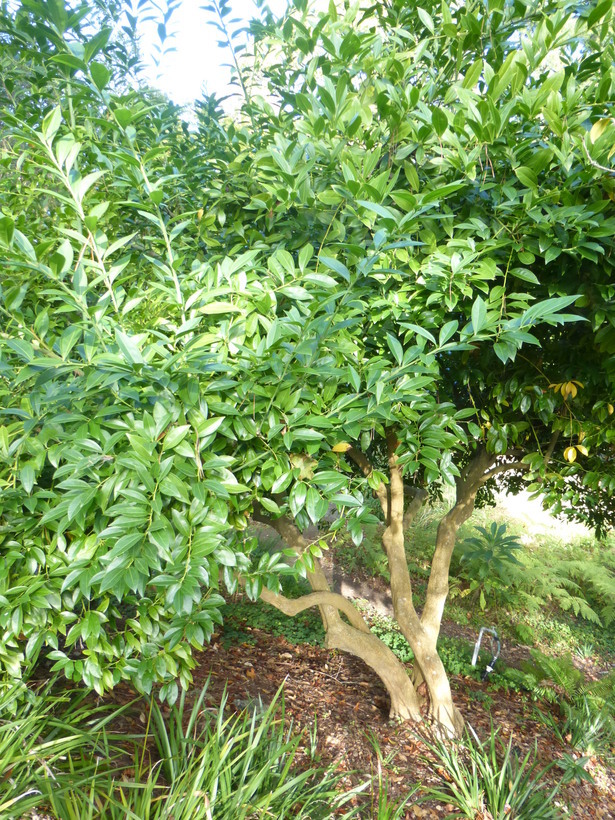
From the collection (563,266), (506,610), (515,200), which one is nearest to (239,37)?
(515,200)

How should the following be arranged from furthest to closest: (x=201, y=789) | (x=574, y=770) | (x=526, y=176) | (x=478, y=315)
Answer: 1. (x=574, y=770)
2. (x=201, y=789)
3. (x=526, y=176)
4. (x=478, y=315)

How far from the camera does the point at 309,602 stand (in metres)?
2.73

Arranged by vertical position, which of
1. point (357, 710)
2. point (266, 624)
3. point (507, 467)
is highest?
point (507, 467)

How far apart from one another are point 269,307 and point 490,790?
255cm

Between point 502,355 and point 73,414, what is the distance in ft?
3.73

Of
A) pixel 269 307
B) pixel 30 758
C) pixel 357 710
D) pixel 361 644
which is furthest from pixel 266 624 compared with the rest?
pixel 269 307

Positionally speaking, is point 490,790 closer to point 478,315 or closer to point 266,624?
point 478,315

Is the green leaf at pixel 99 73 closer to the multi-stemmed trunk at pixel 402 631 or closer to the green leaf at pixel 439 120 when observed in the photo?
the green leaf at pixel 439 120

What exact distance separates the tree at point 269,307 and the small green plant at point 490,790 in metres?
1.71

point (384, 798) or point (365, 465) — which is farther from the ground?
point (365, 465)

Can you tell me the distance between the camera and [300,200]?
155 cm

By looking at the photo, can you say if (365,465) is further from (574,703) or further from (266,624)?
(574,703)

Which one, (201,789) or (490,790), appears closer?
(201,789)

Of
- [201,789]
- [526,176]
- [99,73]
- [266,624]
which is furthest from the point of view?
[266,624]
